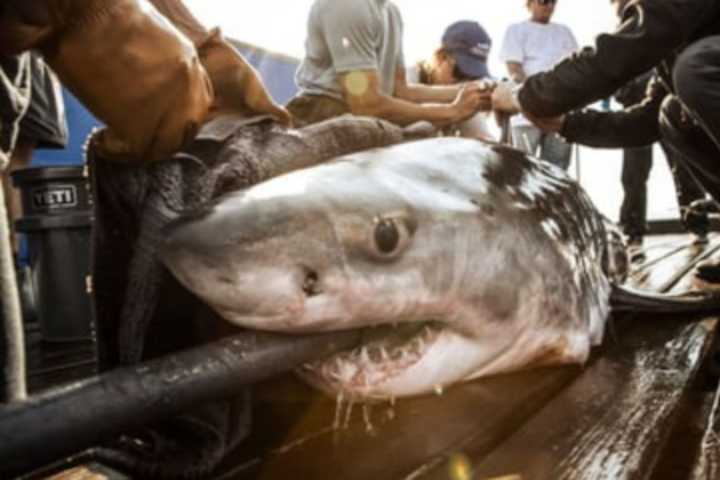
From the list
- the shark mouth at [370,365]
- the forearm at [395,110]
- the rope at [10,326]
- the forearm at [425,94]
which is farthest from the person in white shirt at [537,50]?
the rope at [10,326]

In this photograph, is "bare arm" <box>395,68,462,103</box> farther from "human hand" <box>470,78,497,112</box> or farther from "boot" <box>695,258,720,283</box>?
"boot" <box>695,258,720,283</box>

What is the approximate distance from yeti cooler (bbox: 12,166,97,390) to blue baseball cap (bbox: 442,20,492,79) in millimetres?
2427

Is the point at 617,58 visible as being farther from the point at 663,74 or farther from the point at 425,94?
the point at 425,94

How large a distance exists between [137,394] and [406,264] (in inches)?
16.9

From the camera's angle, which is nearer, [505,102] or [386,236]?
[386,236]

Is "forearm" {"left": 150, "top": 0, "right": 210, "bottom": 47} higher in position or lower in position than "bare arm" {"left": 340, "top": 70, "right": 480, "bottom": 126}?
higher

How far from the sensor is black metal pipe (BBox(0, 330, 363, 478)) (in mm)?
621

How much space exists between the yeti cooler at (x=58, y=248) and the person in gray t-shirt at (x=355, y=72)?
986 mm

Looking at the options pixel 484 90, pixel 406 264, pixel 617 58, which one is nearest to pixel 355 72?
pixel 484 90

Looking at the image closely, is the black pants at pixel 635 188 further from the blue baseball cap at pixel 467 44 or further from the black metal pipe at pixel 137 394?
the black metal pipe at pixel 137 394

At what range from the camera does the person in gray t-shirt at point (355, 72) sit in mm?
2658

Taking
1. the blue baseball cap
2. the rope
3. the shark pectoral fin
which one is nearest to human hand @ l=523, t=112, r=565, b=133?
the shark pectoral fin

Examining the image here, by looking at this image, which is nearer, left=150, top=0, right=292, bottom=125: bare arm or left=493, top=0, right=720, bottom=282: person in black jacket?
left=150, top=0, right=292, bottom=125: bare arm

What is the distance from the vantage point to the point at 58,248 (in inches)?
96.0
